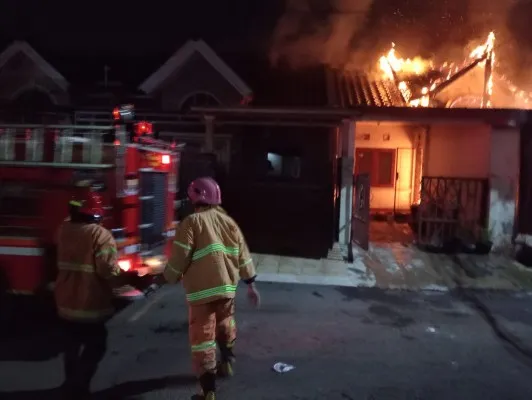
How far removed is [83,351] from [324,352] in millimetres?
2263

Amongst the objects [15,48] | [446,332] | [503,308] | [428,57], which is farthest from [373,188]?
[15,48]

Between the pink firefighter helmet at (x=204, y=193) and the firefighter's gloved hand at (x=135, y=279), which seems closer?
the pink firefighter helmet at (x=204, y=193)

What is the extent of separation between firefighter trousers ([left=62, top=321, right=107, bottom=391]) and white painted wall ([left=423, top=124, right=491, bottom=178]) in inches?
340

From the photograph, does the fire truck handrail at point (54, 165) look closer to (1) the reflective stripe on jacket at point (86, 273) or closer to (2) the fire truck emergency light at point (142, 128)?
(2) the fire truck emergency light at point (142, 128)

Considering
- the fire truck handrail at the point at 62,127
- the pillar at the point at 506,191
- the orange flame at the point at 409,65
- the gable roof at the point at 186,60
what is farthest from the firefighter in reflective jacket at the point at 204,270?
the gable roof at the point at 186,60

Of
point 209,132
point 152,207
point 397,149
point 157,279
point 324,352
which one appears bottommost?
point 324,352

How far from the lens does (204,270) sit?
372 centimetres

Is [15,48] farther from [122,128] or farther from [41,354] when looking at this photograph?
[41,354]

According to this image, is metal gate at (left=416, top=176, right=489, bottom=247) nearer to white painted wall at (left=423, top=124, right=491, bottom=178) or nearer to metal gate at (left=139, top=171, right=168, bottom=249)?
white painted wall at (left=423, top=124, right=491, bottom=178)

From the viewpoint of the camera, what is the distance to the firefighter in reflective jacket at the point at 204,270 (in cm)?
367

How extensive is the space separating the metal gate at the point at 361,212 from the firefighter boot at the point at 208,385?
6511 mm

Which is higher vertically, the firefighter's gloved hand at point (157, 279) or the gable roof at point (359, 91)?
the gable roof at point (359, 91)

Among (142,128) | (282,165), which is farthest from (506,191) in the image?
(142,128)

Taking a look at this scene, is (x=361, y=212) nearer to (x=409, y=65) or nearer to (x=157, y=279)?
(x=409, y=65)
